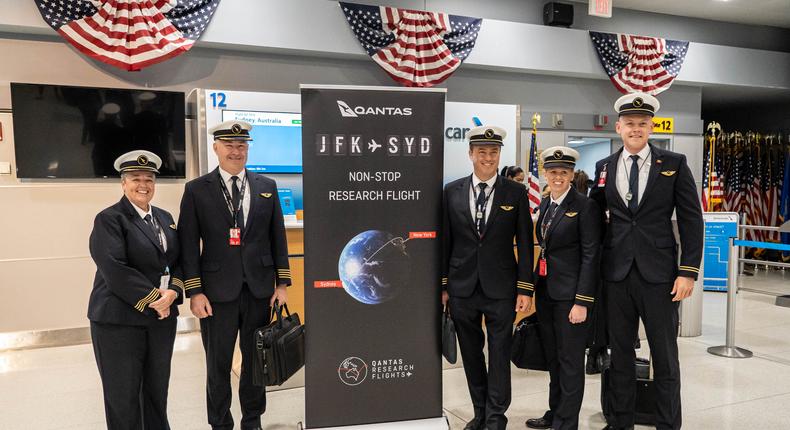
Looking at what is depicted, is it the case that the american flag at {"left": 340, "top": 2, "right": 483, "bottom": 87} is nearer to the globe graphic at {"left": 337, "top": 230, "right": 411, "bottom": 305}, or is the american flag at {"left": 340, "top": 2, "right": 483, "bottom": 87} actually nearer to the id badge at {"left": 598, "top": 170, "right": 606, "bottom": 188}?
the id badge at {"left": 598, "top": 170, "right": 606, "bottom": 188}

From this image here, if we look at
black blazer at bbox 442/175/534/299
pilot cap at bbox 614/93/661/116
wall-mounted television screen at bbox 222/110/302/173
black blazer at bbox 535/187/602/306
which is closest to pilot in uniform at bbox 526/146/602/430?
black blazer at bbox 535/187/602/306

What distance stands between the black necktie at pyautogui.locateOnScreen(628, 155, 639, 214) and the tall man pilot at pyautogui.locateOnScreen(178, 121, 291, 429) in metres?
2.00

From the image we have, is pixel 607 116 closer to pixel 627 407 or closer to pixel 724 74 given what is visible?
pixel 724 74

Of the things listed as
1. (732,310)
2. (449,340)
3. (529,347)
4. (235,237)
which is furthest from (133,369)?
(732,310)

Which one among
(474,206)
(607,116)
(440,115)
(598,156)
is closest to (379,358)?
(474,206)

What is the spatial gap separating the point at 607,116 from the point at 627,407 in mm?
5685

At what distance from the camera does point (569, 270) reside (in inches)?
117

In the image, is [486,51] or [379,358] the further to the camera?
[486,51]

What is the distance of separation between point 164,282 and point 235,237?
0.43m

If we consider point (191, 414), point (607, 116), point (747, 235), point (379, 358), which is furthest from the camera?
point (747, 235)

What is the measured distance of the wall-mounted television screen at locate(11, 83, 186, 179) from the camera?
17.1 feet

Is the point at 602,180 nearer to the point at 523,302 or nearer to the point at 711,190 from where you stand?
the point at 523,302

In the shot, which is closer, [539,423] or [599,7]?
[539,423]

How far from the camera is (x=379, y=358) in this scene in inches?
114
